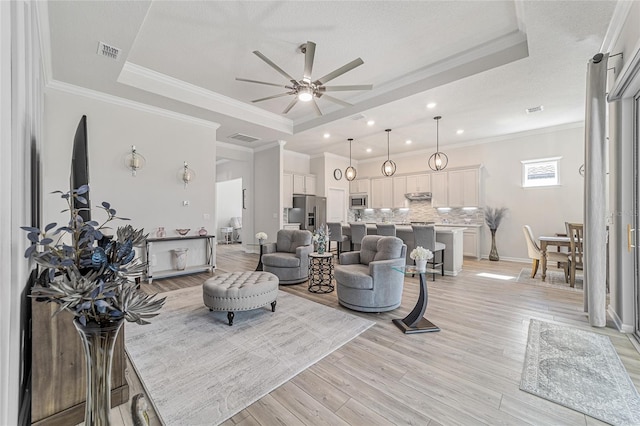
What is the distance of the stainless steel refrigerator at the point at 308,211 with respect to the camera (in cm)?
802

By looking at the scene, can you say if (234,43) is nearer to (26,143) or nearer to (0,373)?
(26,143)

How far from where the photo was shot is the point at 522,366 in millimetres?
2195

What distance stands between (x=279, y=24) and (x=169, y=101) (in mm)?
2542

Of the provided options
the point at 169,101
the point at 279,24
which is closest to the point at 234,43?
the point at 279,24

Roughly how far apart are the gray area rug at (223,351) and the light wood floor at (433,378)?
11 centimetres

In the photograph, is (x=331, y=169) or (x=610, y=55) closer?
(x=610, y=55)

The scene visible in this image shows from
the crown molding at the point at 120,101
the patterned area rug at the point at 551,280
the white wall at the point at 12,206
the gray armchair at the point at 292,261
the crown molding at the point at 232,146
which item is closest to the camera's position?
the white wall at the point at 12,206

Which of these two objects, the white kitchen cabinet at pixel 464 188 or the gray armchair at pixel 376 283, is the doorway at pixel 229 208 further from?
the gray armchair at pixel 376 283

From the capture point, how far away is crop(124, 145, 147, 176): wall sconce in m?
4.60

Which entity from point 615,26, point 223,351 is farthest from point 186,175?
point 615,26

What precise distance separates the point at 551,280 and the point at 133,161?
7703mm

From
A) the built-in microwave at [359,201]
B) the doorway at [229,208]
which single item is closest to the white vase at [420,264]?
the built-in microwave at [359,201]

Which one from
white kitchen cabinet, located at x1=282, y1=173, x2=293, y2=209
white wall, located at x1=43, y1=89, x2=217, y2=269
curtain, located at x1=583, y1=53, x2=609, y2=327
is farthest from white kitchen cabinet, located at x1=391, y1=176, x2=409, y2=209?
white wall, located at x1=43, y1=89, x2=217, y2=269

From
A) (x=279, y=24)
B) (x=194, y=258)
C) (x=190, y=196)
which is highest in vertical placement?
(x=279, y=24)
